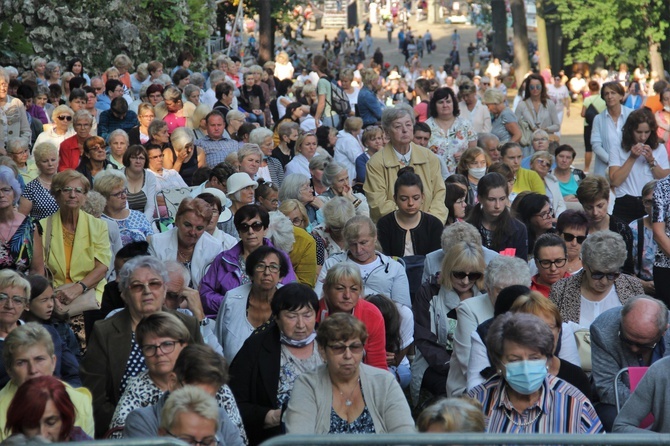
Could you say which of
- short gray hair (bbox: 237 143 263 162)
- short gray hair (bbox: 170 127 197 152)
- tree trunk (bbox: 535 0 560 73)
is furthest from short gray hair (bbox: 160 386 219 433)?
tree trunk (bbox: 535 0 560 73)

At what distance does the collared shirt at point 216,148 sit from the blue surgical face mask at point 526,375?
8.44 m

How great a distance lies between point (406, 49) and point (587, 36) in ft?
80.7

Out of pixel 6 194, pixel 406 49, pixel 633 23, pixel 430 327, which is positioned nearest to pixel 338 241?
pixel 430 327

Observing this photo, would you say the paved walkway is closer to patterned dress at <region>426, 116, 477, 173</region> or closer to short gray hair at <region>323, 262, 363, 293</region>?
patterned dress at <region>426, 116, 477, 173</region>

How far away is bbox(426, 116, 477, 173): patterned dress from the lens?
1380 centimetres

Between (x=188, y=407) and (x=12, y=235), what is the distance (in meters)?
4.44

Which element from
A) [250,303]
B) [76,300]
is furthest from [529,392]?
[76,300]

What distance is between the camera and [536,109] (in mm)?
16219

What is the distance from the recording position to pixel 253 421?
6766 millimetres

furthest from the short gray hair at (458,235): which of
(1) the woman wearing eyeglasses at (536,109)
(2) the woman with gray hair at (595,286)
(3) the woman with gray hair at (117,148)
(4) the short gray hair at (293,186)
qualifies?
(1) the woman wearing eyeglasses at (536,109)

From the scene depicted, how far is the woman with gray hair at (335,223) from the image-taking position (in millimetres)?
9648

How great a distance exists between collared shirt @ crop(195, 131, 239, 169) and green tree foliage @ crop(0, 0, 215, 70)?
10.4 metres

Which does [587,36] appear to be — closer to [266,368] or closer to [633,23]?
[633,23]

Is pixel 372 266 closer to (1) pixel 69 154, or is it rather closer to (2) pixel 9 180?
(2) pixel 9 180
